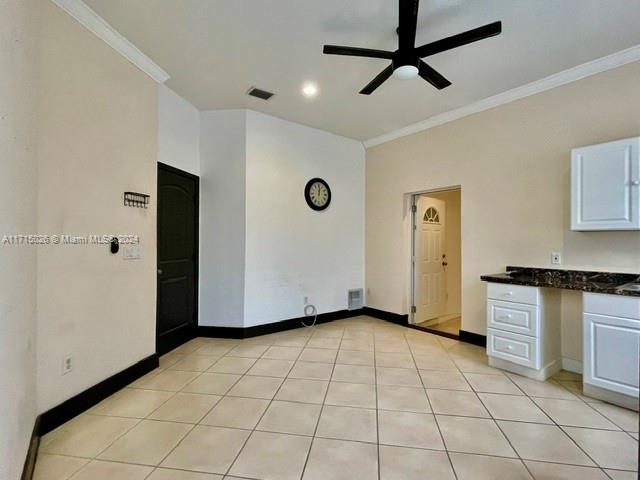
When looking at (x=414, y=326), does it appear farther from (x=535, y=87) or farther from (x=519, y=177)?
(x=535, y=87)

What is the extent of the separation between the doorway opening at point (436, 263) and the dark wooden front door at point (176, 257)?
309 cm

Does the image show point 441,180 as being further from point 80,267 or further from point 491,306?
point 80,267

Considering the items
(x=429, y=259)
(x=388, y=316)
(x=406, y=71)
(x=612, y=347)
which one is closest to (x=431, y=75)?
(x=406, y=71)

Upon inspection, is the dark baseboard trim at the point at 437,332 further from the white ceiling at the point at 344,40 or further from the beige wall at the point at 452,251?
the white ceiling at the point at 344,40

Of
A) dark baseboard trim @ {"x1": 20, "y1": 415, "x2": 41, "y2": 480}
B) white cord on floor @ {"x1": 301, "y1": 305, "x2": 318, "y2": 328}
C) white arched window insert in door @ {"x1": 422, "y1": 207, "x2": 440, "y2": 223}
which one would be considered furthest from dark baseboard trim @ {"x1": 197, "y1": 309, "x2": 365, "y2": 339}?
white arched window insert in door @ {"x1": 422, "y1": 207, "x2": 440, "y2": 223}

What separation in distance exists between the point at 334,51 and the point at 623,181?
248cm

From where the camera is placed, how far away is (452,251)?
17.7 ft

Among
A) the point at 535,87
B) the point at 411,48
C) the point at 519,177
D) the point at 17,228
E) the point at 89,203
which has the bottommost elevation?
the point at 17,228

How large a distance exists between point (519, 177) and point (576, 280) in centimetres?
118

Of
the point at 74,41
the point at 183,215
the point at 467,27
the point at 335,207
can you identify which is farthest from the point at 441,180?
the point at 74,41

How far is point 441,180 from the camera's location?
13.4 feet

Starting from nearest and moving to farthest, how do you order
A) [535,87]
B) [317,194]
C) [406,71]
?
[406,71]
[535,87]
[317,194]

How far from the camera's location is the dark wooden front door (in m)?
3.30

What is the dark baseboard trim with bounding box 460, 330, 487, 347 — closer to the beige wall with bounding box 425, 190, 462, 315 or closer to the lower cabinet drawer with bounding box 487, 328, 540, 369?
the lower cabinet drawer with bounding box 487, 328, 540, 369
